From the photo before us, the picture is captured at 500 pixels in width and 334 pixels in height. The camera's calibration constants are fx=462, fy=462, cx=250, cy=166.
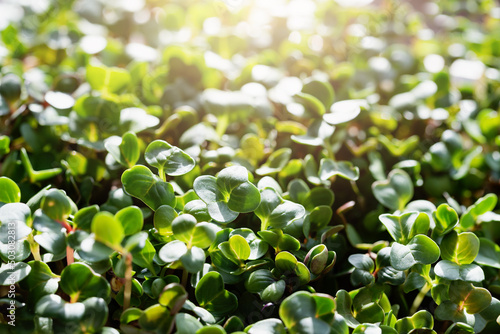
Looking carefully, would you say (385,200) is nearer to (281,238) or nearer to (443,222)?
(443,222)

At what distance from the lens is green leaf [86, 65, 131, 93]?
921 millimetres

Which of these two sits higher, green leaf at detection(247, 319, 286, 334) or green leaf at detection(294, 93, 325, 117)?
green leaf at detection(294, 93, 325, 117)

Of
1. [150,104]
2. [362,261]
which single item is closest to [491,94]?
[362,261]

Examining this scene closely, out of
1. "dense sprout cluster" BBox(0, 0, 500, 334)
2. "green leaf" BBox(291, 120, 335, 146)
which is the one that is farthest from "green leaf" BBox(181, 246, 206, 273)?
"green leaf" BBox(291, 120, 335, 146)

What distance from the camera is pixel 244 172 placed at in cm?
64

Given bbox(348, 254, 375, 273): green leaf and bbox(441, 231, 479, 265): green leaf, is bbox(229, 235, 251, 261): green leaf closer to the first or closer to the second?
bbox(348, 254, 375, 273): green leaf

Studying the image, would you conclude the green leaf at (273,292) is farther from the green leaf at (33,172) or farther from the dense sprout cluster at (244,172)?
the green leaf at (33,172)

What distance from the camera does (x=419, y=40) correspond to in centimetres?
135

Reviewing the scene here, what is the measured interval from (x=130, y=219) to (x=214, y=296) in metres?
0.16

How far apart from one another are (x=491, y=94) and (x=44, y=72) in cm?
105

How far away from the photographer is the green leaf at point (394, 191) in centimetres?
78

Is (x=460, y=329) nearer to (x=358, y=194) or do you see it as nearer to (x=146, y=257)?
(x=358, y=194)

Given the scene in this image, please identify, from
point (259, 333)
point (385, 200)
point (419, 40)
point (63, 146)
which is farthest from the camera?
point (419, 40)

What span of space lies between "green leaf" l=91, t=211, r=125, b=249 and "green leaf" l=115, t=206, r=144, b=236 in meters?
0.05
